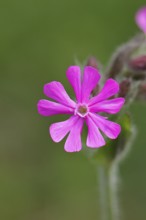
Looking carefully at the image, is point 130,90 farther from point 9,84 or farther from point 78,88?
point 9,84

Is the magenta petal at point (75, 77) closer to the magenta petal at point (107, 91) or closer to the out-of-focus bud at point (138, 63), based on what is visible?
the magenta petal at point (107, 91)

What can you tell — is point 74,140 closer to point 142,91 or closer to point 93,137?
point 93,137

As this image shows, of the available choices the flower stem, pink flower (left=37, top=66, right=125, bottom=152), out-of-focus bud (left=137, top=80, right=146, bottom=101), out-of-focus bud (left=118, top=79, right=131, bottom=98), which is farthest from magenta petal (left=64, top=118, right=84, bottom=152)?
the flower stem

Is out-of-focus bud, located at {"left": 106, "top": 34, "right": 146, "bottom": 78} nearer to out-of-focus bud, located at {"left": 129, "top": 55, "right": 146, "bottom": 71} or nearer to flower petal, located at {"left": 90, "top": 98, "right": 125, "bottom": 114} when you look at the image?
out-of-focus bud, located at {"left": 129, "top": 55, "right": 146, "bottom": 71}

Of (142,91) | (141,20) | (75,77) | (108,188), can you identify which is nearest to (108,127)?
(75,77)

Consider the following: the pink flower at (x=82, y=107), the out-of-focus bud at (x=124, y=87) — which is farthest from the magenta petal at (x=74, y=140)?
the out-of-focus bud at (x=124, y=87)
